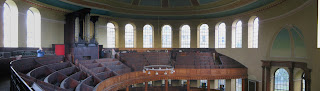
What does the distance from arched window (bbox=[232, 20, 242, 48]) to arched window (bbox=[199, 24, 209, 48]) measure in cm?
358

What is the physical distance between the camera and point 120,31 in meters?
23.3

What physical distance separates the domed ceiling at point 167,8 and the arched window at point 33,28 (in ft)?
8.85

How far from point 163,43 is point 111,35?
6.84m

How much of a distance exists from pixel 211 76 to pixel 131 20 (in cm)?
1201

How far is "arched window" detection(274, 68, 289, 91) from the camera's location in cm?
1591

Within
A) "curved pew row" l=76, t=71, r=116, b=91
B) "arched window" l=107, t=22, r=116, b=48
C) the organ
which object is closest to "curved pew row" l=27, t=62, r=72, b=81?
"curved pew row" l=76, t=71, r=116, b=91

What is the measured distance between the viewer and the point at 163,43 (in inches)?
984

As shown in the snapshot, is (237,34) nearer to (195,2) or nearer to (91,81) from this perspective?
(195,2)

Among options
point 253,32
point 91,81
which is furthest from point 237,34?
point 91,81

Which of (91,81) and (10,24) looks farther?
(10,24)

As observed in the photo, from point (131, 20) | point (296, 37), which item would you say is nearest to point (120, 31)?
point (131, 20)

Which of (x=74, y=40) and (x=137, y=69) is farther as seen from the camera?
(x=137, y=69)

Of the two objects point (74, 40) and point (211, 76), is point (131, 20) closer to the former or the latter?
point (74, 40)

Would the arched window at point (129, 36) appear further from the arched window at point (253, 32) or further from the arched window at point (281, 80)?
the arched window at point (281, 80)
